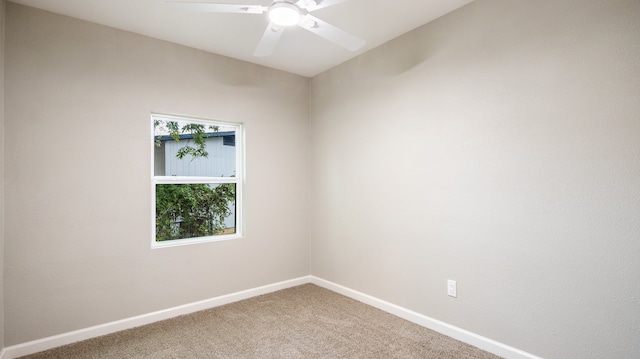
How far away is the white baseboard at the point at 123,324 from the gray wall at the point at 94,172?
0.16ft

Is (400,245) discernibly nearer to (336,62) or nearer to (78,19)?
(336,62)

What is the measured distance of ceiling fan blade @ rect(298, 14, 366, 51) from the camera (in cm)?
193

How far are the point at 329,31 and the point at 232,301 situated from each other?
268 cm

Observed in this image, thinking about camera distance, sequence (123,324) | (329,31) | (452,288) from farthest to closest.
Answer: (123,324), (452,288), (329,31)

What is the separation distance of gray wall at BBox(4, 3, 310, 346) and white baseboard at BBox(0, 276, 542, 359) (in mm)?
55

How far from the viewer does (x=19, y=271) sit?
227 cm

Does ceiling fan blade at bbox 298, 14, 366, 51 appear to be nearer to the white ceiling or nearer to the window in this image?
the white ceiling

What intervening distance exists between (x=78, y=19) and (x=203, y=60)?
0.98 m

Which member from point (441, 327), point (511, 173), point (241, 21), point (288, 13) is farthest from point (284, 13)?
point (441, 327)

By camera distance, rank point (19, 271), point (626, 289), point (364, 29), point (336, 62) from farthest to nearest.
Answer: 1. point (336, 62)
2. point (364, 29)
3. point (19, 271)
4. point (626, 289)

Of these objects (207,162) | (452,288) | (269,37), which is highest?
(269,37)

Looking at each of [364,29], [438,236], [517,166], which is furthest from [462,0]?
[438,236]

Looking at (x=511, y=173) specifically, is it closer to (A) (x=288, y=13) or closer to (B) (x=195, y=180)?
(A) (x=288, y=13)

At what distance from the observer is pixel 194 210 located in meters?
3.21
